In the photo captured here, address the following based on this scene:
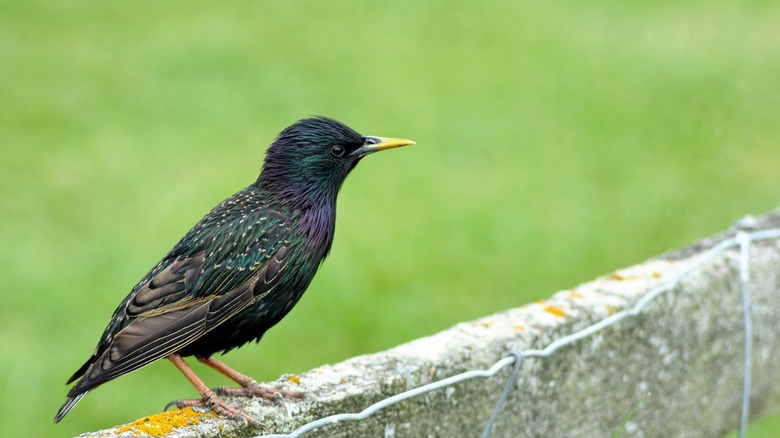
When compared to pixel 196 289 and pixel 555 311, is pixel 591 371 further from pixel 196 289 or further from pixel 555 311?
pixel 196 289

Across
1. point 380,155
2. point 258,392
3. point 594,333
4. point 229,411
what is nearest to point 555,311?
point 594,333

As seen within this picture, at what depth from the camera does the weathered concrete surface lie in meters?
2.62

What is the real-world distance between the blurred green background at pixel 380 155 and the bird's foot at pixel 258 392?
241 cm

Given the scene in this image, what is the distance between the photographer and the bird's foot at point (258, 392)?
2.54 metres

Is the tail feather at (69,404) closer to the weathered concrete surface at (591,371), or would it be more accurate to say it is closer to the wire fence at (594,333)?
the weathered concrete surface at (591,371)

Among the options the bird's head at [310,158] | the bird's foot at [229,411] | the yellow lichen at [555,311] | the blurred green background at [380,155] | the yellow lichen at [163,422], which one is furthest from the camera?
the blurred green background at [380,155]

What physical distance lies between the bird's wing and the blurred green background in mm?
2450

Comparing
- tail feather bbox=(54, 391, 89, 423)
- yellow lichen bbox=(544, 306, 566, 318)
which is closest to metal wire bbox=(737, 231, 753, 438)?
yellow lichen bbox=(544, 306, 566, 318)

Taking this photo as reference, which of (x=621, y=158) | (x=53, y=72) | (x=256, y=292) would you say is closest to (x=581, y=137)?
(x=621, y=158)

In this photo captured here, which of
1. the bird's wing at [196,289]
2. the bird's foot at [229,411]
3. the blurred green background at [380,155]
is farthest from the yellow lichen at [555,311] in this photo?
the blurred green background at [380,155]

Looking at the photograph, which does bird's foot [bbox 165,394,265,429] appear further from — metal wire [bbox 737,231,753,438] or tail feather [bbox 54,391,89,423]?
metal wire [bbox 737,231,753,438]

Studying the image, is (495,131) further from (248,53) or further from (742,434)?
(742,434)

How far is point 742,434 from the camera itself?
3463 mm

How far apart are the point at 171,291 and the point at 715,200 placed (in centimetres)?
533
